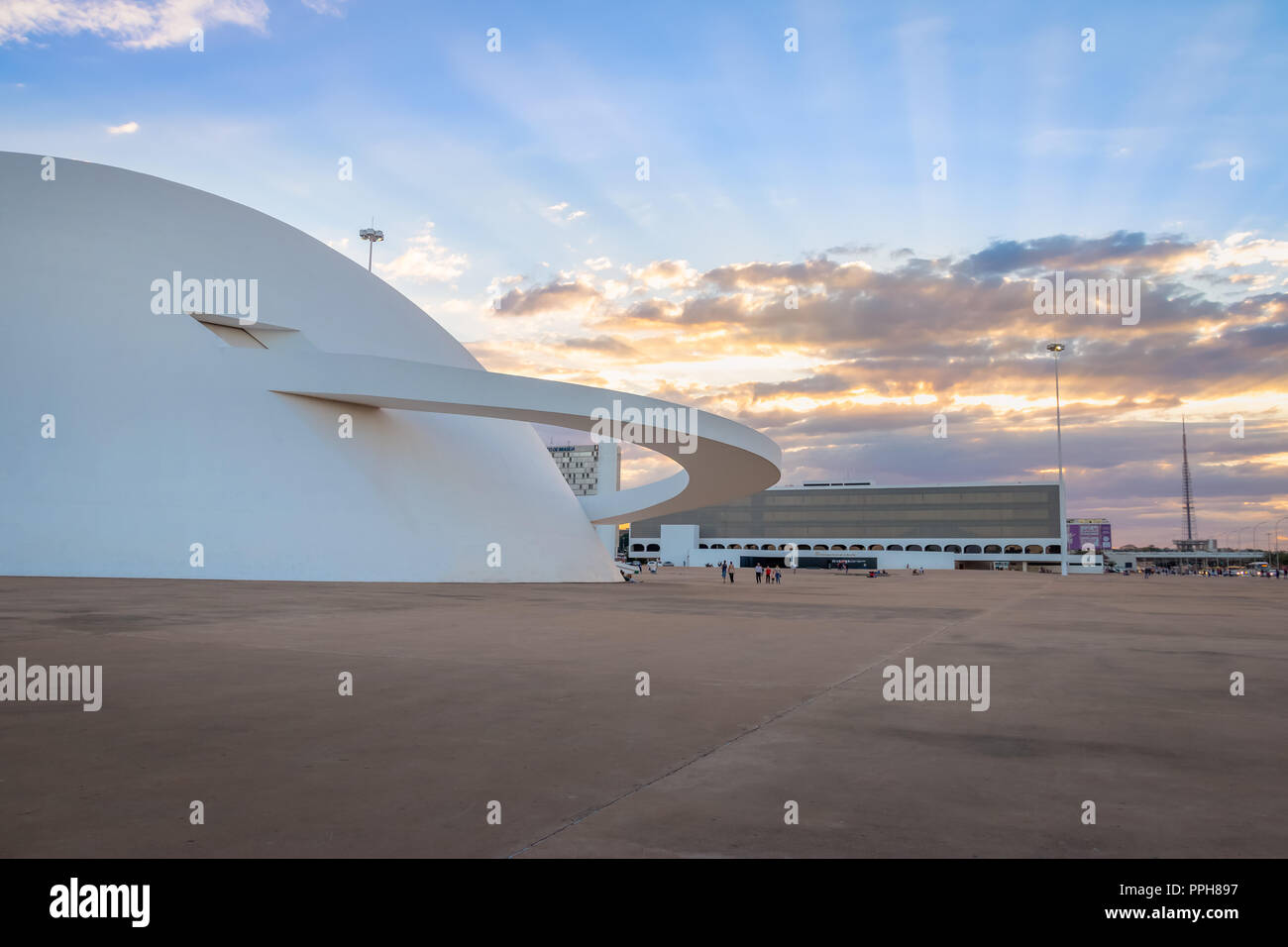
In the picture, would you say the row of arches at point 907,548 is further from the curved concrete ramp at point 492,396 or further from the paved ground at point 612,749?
the paved ground at point 612,749

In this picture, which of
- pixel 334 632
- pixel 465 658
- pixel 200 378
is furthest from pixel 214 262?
pixel 465 658

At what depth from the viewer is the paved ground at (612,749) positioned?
152 inches

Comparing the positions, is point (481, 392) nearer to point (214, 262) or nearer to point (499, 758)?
point (214, 262)

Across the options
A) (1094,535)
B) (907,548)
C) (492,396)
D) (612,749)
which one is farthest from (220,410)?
(907,548)

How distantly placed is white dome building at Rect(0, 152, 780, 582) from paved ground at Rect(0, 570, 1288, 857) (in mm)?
9838

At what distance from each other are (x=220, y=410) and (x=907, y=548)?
10243cm

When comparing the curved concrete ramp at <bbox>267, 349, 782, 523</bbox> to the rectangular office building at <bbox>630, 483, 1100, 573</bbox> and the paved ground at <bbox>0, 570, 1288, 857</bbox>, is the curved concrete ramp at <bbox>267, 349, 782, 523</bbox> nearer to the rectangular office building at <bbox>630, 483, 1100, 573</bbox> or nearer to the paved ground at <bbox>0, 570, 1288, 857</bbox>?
the paved ground at <bbox>0, 570, 1288, 857</bbox>

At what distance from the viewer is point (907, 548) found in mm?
112438

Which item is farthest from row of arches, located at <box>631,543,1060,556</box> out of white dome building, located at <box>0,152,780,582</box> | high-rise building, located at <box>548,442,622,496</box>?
white dome building, located at <box>0,152,780,582</box>

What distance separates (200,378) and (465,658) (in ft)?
57.4

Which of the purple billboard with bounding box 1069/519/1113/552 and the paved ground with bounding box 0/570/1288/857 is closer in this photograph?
the paved ground with bounding box 0/570/1288/857

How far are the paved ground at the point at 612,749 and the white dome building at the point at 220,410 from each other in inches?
387

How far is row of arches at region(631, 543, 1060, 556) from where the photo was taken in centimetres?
10756

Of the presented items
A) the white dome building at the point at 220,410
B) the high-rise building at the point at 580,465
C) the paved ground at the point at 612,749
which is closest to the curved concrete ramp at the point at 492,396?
the white dome building at the point at 220,410
